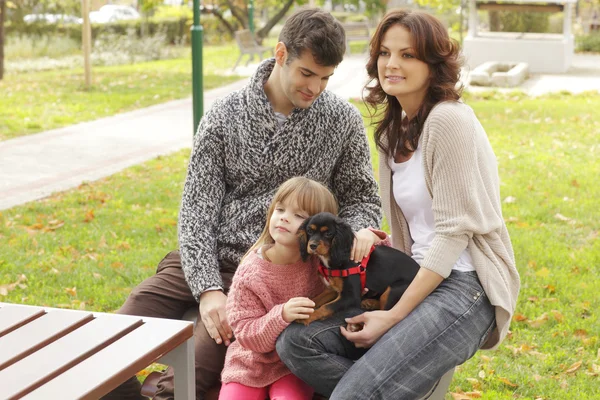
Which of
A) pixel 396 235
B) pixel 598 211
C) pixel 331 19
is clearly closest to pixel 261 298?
pixel 396 235

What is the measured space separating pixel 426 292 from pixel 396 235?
0.39m

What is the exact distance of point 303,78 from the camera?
335cm

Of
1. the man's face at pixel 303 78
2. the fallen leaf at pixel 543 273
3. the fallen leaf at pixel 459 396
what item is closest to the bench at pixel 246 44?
the fallen leaf at pixel 543 273

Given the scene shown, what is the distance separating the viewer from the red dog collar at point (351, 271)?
2834 millimetres

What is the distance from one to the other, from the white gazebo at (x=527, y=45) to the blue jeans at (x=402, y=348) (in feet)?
56.1

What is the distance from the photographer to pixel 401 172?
3.16 meters

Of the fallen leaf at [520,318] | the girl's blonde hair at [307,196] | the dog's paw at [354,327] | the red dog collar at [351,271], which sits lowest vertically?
the fallen leaf at [520,318]

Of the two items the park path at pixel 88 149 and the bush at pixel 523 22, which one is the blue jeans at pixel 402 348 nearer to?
the park path at pixel 88 149

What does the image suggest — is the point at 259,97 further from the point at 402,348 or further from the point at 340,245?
the point at 402,348

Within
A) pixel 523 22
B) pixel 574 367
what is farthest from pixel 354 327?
pixel 523 22

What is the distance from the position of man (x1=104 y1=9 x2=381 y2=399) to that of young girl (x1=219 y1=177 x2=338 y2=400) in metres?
0.34

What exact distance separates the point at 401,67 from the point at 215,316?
114cm

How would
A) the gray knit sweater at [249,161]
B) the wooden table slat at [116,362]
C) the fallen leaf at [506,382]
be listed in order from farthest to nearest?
the fallen leaf at [506,382] < the gray knit sweater at [249,161] < the wooden table slat at [116,362]

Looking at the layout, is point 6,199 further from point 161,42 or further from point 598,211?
point 161,42
